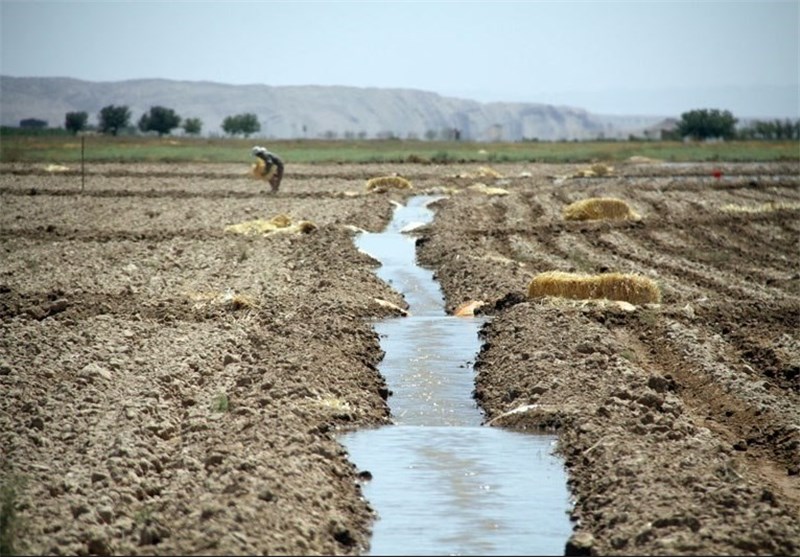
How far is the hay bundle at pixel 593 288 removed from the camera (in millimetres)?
20250

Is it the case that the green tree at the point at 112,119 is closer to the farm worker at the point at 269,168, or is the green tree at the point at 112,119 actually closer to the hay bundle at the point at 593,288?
the farm worker at the point at 269,168

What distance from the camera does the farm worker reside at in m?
43.8

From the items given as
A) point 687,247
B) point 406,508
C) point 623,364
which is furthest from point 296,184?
point 406,508

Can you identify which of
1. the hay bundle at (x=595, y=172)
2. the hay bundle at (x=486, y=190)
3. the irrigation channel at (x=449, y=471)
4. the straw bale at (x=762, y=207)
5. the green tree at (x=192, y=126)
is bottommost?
the green tree at (x=192, y=126)

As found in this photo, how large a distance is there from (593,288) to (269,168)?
85.7 ft

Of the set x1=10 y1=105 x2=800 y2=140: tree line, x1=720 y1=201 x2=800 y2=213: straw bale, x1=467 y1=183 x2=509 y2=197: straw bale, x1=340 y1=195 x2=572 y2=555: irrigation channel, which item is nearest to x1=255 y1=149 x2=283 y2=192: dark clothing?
x1=467 y1=183 x2=509 y2=197: straw bale

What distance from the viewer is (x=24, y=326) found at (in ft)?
57.1

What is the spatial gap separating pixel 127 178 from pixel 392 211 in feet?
57.1

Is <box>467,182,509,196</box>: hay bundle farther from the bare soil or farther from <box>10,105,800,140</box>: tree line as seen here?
<box>10,105,800,140</box>: tree line

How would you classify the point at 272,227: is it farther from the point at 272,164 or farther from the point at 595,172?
the point at 595,172

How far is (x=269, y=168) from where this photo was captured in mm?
45469

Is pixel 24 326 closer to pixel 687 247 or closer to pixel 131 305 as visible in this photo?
pixel 131 305

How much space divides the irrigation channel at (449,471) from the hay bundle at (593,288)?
8.58 feet

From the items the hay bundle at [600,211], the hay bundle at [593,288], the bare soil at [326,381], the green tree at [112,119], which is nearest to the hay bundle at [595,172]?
the hay bundle at [600,211]
